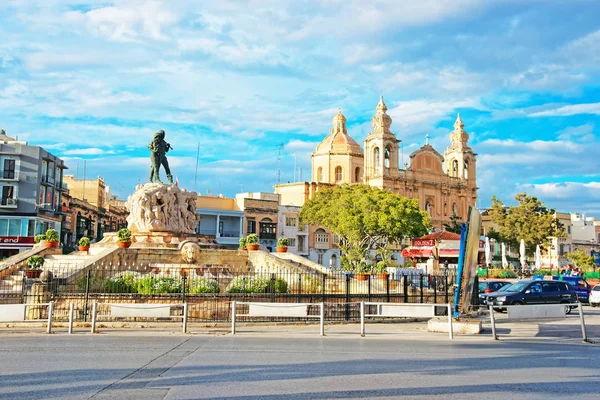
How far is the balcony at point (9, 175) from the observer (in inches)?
2083

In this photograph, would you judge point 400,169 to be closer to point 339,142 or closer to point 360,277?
point 339,142

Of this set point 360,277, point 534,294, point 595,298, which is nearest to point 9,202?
point 360,277

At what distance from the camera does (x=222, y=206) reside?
226 feet

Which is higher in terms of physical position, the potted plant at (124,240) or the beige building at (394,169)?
the beige building at (394,169)

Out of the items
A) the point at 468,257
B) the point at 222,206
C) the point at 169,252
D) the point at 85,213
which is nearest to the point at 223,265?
the point at 169,252

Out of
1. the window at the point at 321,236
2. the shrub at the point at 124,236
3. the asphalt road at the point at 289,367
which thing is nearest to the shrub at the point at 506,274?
the shrub at the point at 124,236

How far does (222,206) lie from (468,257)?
177ft

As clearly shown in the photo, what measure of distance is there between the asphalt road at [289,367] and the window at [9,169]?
41.2m

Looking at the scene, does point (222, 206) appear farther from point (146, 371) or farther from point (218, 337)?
point (146, 371)

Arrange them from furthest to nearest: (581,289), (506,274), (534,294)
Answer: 1. (506,274)
2. (581,289)
3. (534,294)

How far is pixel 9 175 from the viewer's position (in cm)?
5319

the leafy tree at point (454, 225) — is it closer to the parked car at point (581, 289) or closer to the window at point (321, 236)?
the window at point (321, 236)

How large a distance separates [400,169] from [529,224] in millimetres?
16238

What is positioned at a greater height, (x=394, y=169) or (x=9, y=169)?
(x=394, y=169)
